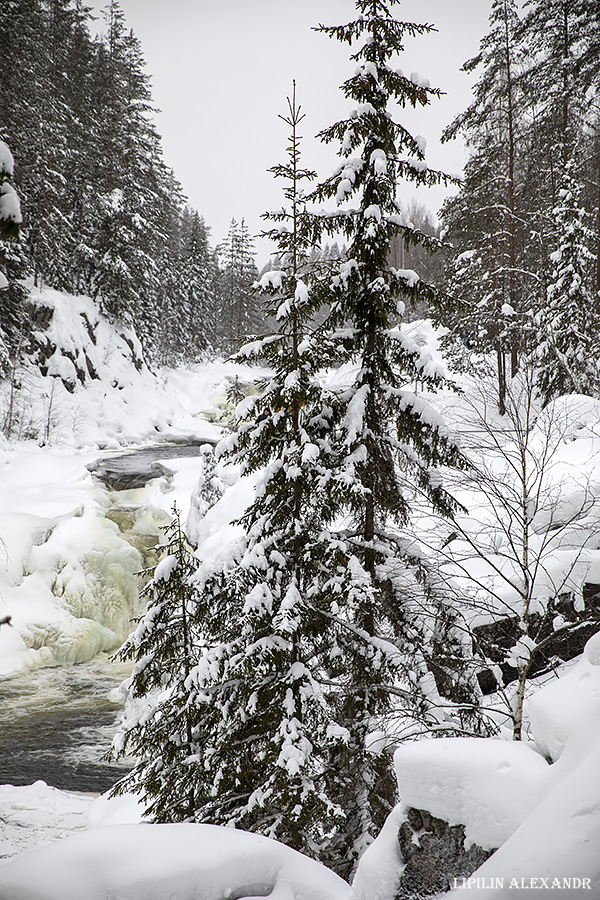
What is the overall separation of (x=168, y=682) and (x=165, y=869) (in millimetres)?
4385

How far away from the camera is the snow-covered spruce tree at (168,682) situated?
20.9ft

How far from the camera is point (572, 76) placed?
49.4 feet

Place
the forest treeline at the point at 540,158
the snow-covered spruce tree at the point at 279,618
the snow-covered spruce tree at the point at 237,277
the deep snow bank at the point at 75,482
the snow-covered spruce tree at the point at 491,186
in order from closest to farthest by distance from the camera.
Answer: the snow-covered spruce tree at the point at 279,618 → the deep snow bank at the point at 75,482 → the forest treeline at the point at 540,158 → the snow-covered spruce tree at the point at 491,186 → the snow-covered spruce tree at the point at 237,277

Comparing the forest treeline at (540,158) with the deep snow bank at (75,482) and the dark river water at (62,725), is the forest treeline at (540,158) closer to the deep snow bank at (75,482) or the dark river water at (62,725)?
the deep snow bank at (75,482)

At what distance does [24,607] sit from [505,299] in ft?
59.2

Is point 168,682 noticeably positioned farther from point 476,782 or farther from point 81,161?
point 81,161

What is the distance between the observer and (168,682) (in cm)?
723

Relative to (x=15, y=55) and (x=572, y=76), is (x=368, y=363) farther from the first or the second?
(x=15, y=55)

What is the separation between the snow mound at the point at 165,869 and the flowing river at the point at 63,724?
8.82 meters

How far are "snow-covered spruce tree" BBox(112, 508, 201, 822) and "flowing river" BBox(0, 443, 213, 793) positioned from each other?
4.26 meters

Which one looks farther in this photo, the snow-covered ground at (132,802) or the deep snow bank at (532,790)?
the snow-covered ground at (132,802)

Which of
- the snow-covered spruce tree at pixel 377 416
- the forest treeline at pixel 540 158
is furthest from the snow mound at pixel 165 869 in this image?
the forest treeline at pixel 540 158

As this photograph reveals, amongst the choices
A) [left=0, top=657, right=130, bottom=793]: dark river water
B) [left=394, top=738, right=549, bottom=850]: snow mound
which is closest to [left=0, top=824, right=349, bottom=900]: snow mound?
[left=394, top=738, right=549, bottom=850]: snow mound

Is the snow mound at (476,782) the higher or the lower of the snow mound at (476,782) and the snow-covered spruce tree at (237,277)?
the lower
